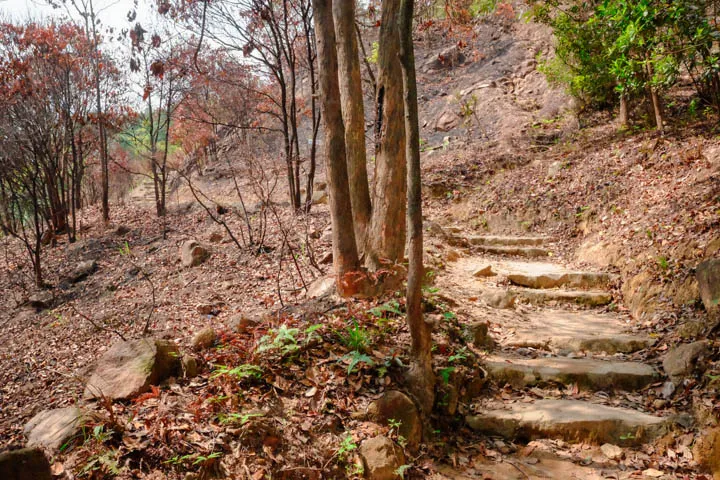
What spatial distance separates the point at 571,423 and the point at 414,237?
1629 millimetres

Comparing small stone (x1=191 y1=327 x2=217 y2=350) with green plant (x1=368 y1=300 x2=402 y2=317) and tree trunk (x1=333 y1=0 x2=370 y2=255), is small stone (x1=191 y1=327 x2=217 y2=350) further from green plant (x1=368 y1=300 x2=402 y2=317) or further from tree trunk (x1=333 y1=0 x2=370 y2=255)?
tree trunk (x1=333 y1=0 x2=370 y2=255)

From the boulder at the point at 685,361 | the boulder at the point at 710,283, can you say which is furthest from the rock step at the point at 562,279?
the boulder at the point at 685,361

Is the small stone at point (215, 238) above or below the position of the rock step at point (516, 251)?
above

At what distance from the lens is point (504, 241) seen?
7.52 meters

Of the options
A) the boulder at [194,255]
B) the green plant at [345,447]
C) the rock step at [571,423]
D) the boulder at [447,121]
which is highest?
the boulder at [447,121]

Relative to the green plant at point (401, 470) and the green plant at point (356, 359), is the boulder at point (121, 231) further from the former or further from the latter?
the green plant at point (401, 470)

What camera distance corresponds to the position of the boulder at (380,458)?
97.3 inches

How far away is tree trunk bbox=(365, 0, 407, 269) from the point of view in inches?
169

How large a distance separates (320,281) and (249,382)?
89.8 inches

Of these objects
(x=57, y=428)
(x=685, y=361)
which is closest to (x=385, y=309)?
(x=685, y=361)

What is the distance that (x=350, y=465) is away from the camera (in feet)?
8.21

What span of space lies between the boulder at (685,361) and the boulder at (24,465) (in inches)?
152

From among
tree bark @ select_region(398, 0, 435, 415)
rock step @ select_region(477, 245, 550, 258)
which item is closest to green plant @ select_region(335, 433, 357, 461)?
tree bark @ select_region(398, 0, 435, 415)

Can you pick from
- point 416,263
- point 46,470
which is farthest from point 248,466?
point 416,263
